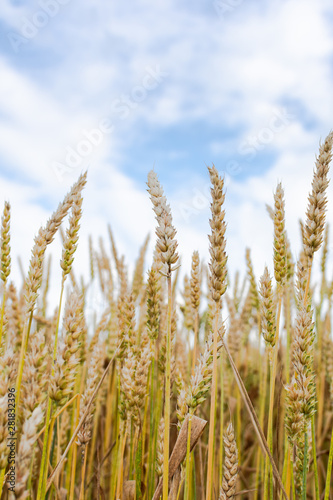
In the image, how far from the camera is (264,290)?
128 centimetres

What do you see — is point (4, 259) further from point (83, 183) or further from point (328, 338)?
point (328, 338)

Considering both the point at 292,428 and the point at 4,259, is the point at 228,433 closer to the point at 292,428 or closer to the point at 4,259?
the point at 292,428

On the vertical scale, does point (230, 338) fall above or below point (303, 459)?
above

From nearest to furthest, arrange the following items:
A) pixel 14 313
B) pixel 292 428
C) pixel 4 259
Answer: pixel 292 428
pixel 4 259
pixel 14 313

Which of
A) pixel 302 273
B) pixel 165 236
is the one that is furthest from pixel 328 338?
pixel 165 236

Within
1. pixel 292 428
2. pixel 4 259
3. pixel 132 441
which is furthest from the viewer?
pixel 132 441

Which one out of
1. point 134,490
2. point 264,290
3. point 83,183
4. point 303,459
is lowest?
point 134,490

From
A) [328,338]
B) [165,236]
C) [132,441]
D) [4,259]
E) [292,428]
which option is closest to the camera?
[165,236]

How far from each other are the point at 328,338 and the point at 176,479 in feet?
5.44

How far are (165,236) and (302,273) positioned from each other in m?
0.54

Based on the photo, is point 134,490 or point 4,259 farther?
point 134,490

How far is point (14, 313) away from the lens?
5.89 feet

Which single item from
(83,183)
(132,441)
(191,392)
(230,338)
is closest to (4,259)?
(83,183)

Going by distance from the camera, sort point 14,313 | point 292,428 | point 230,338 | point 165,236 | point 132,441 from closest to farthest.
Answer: point 165,236
point 292,428
point 132,441
point 14,313
point 230,338
